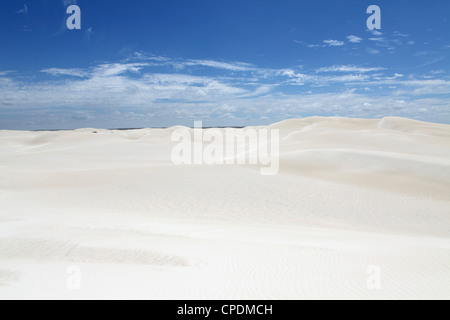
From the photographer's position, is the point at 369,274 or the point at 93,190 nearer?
the point at 369,274

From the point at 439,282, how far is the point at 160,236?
5.78 metres

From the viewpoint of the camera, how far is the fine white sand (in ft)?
16.8

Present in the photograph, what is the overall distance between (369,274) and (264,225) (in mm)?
5512

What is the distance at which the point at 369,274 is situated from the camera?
5594 mm

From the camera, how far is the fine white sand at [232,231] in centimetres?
513

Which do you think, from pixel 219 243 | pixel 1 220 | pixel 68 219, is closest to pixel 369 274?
pixel 219 243

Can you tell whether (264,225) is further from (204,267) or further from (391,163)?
(391,163)

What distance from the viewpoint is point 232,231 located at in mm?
9430

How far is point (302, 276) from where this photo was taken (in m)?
5.52

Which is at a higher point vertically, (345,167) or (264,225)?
(345,167)
